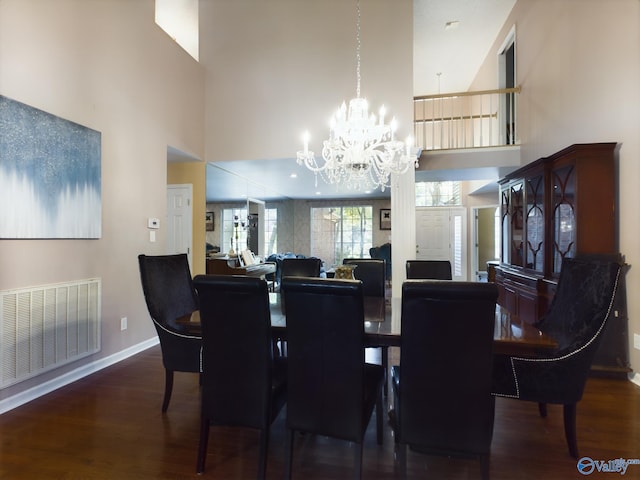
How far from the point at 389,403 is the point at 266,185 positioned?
555 centimetres

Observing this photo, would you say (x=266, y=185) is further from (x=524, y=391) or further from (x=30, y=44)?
(x=524, y=391)

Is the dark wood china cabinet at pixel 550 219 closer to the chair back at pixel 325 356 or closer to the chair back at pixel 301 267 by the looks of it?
the chair back at pixel 301 267

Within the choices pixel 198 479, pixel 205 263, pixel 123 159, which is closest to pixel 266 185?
pixel 205 263

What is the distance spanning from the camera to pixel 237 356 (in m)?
1.51

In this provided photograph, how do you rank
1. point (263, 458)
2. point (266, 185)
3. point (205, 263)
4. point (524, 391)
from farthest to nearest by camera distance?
1. point (266, 185)
2. point (205, 263)
3. point (524, 391)
4. point (263, 458)

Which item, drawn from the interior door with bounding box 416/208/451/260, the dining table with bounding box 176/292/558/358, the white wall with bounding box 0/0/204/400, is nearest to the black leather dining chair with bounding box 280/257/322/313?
the dining table with bounding box 176/292/558/358

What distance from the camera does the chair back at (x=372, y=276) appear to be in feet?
9.99

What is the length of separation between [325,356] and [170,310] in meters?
1.47

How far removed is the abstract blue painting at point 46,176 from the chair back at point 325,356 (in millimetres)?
2163

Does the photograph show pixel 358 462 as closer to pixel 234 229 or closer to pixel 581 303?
pixel 581 303

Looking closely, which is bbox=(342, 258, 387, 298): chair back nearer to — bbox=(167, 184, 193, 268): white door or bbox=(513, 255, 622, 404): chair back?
bbox=(513, 255, 622, 404): chair back

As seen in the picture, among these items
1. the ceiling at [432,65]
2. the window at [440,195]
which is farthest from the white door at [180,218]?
the window at [440,195]

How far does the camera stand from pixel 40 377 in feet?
7.86

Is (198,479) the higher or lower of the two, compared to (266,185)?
lower
